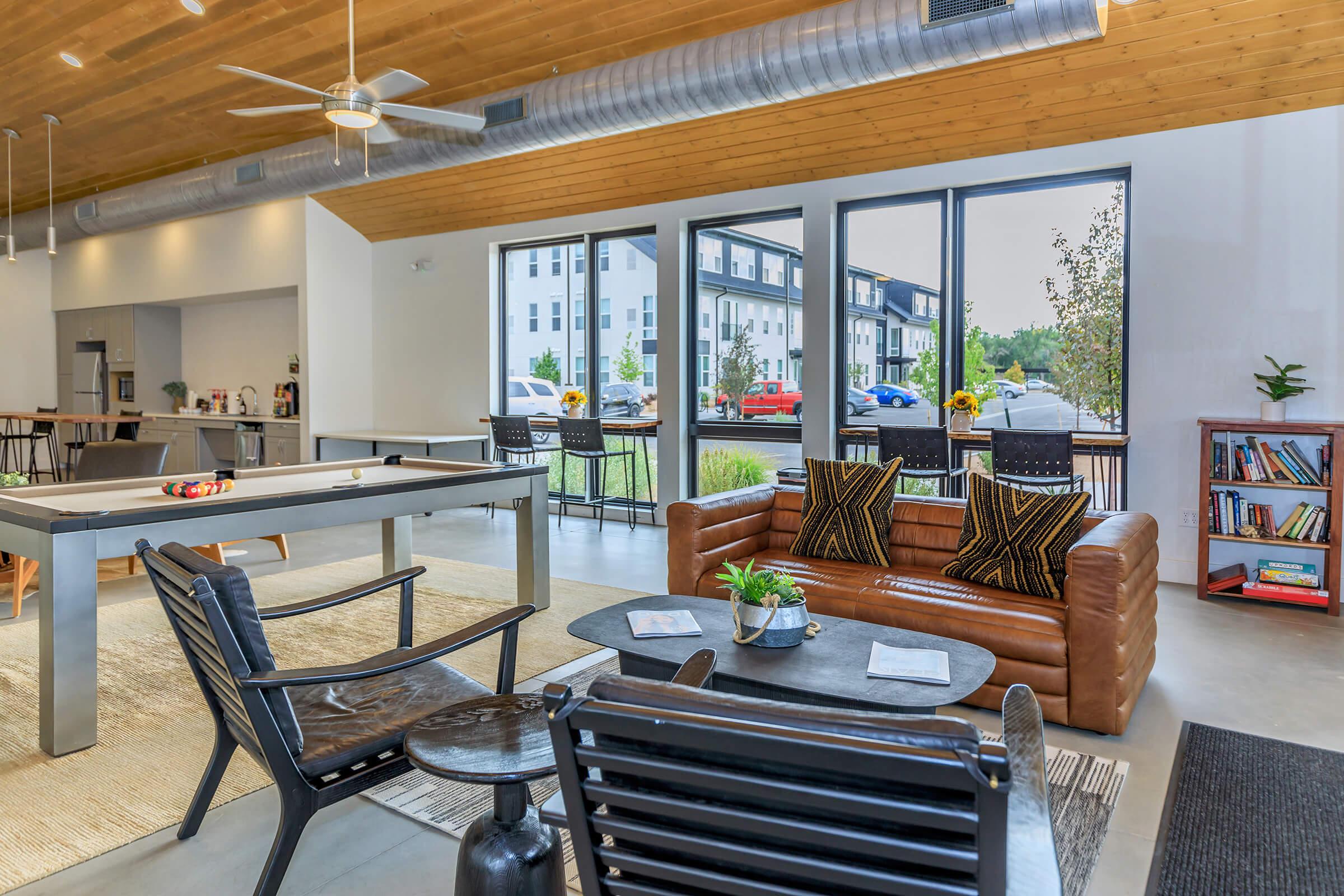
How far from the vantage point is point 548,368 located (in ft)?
26.6

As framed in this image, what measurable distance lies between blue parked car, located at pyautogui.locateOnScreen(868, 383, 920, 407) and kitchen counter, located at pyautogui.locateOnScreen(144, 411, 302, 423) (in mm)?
5865

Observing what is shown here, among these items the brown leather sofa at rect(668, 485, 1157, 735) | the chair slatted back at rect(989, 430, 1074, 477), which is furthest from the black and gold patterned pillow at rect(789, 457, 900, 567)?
the chair slatted back at rect(989, 430, 1074, 477)

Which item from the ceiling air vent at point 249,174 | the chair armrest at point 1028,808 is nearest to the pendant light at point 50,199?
the ceiling air vent at point 249,174

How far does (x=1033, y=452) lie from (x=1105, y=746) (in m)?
2.67

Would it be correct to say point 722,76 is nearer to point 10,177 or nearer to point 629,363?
point 629,363

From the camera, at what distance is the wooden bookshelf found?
4469 mm

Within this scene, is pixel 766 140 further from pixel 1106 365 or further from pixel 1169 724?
pixel 1169 724

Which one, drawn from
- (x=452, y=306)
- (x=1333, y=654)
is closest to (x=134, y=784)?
(x=1333, y=654)

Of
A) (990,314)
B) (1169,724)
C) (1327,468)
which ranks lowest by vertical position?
(1169,724)

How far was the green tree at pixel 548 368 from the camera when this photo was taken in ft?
26.4

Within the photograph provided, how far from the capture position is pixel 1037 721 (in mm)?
1545

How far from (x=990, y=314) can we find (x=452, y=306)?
17.3 ft

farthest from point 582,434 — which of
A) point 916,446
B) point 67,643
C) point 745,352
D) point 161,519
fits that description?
point 67,643

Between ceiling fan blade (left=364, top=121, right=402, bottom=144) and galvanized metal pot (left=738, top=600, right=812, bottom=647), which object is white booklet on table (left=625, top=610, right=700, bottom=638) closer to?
galvanized metal pot (left=738, top=600, right=812, bottom=647)
